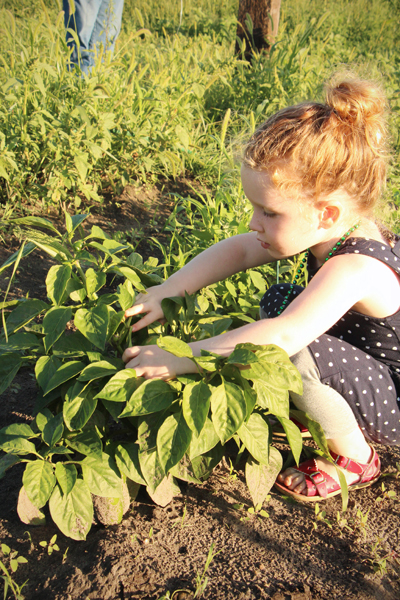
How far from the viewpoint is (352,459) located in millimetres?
1464

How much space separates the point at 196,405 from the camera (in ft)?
3.53

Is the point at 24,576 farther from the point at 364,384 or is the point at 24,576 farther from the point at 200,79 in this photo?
the point at 200,79

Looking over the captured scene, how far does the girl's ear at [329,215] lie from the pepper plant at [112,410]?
38 centimetres

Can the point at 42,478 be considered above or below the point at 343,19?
below

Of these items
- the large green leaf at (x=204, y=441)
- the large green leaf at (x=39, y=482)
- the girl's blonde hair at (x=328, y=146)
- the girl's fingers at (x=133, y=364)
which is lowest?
the large green leaf at (x=39, y=482)

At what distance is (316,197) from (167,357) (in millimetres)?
566

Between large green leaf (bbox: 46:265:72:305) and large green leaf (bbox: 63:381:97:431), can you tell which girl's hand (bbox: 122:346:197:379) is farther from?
large green leaf (bbox: 46:265:72:305)

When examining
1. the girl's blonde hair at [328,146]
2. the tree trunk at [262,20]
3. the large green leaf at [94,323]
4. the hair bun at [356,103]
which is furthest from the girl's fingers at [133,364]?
the tree trunk at [262,20]

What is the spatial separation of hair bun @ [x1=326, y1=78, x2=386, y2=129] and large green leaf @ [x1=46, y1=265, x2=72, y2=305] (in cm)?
81

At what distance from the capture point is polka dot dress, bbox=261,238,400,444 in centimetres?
136

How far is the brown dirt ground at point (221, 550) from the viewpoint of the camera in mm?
1136

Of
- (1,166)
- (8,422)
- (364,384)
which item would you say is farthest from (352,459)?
(1,166)

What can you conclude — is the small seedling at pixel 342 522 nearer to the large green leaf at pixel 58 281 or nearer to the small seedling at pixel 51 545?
the small seedling at pixel 51 545

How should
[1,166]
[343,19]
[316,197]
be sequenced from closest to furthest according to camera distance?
[316,197], [1,166], [343,19]
